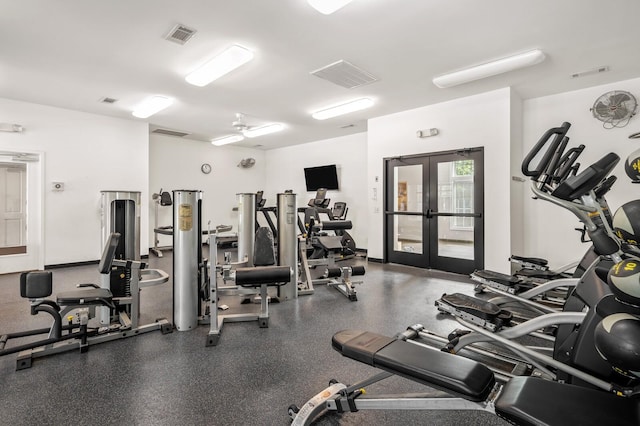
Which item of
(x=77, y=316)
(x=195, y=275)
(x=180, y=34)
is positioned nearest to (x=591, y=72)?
(x=180, y=34)

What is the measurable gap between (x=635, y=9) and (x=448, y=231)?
3.50 metres

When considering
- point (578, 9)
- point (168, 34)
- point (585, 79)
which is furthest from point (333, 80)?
point (585, 79)

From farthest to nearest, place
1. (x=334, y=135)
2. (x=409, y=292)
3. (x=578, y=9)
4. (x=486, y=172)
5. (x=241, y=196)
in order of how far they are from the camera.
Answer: (x=334, y=135)
(x=241, y=196)
(x=486, y=172)
(x=409, y=292)
(x=578, y=9)

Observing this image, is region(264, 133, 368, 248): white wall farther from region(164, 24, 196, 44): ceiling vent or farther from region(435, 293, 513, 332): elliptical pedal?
region(435, 293, 513, 332): elliptical pedal

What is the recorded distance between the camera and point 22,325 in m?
3.16

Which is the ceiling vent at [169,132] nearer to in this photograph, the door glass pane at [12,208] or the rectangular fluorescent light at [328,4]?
the door glass pane at [12,208]

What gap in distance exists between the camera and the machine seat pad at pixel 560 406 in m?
0.98

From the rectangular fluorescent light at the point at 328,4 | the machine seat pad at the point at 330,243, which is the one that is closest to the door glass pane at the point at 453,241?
the machine seat pad at the point at 330,243

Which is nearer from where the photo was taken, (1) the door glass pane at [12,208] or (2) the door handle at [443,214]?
(2) the door handle at [443,214]

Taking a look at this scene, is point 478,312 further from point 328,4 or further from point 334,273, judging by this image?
point 328,4

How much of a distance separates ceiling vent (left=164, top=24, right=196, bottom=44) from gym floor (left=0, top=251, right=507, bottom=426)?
2.98 metres

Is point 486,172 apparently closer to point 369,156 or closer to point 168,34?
point 369,156

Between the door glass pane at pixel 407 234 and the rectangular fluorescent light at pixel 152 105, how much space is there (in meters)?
4.68

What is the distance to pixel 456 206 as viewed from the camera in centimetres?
541
